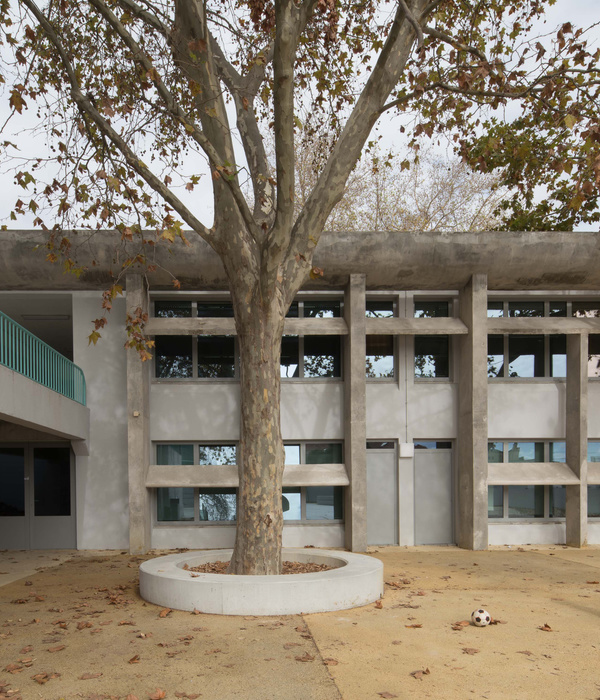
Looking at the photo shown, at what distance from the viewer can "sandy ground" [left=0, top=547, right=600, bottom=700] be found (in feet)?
18.9

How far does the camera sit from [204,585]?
8.45m

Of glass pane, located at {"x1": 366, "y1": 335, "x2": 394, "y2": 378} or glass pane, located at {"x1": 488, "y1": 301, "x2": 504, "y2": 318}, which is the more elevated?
glass pane, located at {"x1": 488, "y1": 301, "x2": 504, "y2": 318}

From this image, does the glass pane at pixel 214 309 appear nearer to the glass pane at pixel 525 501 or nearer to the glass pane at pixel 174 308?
the glass pane at pixel 174 308

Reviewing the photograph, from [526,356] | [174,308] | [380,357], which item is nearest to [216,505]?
[174,308]

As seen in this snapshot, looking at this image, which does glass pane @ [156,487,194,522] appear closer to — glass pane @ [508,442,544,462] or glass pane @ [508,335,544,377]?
glass pane @ [508,442,544,462]

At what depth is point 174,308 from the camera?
1584 centimetres

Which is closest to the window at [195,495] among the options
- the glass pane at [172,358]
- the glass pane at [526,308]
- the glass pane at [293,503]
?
the glass pane at [293,503]

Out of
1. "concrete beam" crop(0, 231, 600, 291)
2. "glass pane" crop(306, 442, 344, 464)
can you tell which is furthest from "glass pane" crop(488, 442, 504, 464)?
"concrete beam" crop(0, 231, 600, 291)

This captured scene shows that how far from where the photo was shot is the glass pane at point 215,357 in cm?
1589

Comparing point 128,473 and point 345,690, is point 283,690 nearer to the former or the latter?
point 345,690

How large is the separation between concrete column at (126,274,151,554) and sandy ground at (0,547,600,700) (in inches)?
138

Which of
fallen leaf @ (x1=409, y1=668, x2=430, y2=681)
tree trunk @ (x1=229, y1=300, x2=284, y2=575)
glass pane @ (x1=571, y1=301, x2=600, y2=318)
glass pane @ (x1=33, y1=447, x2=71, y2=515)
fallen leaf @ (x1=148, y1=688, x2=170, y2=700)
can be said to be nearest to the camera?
fallen leaf @ (x1=148, y1=688, x2=170, y2=700)

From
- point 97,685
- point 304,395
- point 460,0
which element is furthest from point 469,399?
point 97,685

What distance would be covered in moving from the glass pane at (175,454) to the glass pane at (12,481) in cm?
312
